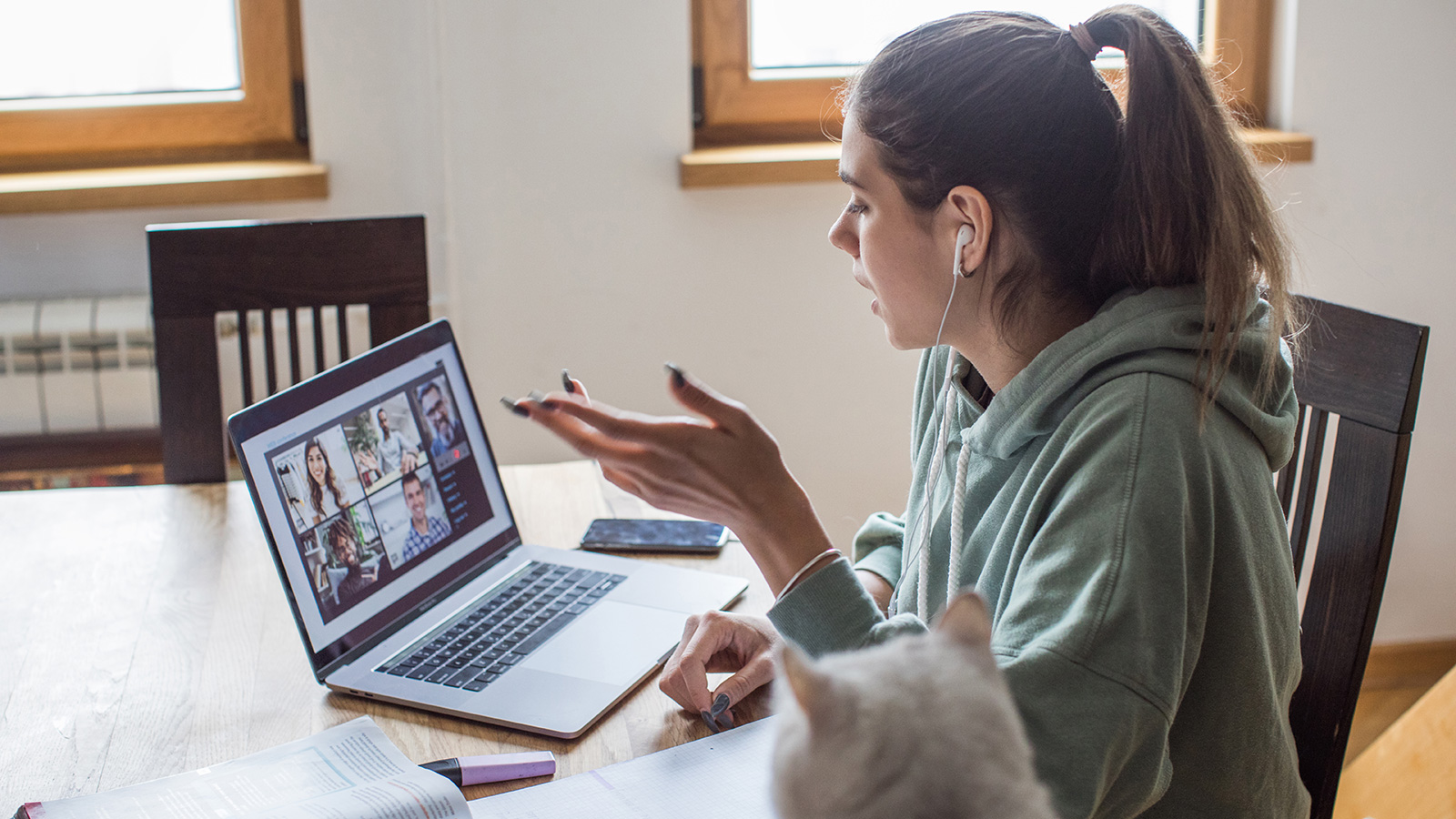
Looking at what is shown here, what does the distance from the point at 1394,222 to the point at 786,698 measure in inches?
88.6

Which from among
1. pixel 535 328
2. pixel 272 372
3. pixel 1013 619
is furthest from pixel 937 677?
pixel 535 328

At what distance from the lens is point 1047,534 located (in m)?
0.74

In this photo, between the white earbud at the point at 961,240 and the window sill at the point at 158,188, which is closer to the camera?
the white earbud at the point at 961,240

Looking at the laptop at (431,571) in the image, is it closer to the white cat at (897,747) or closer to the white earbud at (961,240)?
the white earbud at (961,240)

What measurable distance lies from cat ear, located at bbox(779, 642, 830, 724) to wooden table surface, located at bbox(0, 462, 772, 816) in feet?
1.67

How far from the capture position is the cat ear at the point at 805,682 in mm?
352

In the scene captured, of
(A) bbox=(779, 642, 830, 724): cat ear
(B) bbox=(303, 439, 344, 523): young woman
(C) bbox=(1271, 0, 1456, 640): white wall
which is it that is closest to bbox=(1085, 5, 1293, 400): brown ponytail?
(A) bbox=(779, 642, 830, 724): cat ear

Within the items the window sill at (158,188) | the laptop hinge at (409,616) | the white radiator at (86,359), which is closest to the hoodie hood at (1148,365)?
the laptop hinge at (409,616)

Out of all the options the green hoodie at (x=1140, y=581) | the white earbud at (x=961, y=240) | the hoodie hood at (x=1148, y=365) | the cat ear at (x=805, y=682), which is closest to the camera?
the cat ear at (x=805, y=682)

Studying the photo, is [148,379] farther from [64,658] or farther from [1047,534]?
[1047,534]

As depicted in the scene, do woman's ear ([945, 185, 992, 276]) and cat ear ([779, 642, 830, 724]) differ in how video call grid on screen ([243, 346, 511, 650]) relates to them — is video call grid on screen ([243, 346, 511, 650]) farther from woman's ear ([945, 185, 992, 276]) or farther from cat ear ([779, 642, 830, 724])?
cat ear ([779, 642, 830, 724])

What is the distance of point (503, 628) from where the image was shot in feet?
3.33

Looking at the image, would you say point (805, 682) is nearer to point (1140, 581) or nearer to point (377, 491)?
point (1140, 581)

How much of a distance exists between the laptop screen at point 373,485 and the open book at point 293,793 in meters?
0.12
